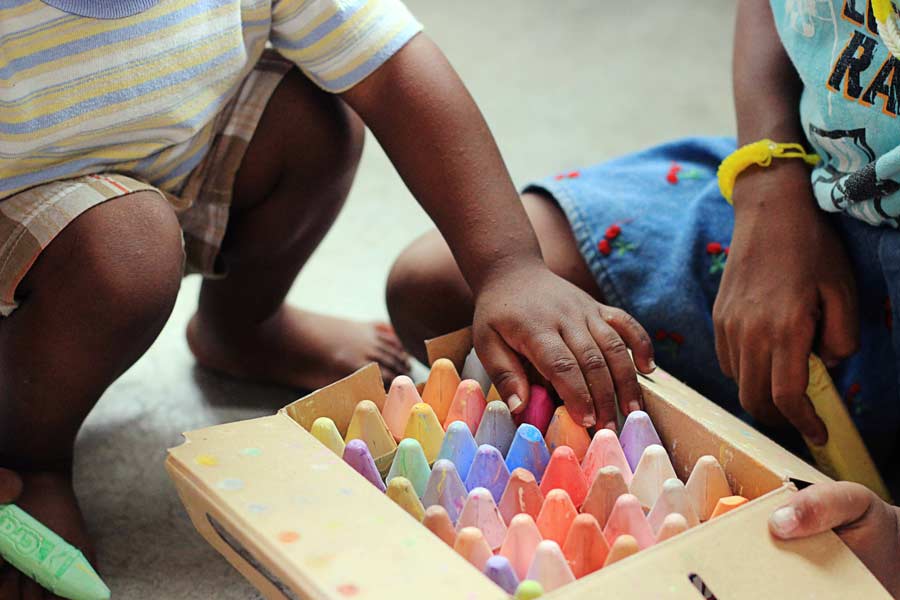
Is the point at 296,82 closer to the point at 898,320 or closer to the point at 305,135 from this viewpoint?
the point at 305,135

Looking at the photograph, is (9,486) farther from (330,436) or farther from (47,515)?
(330,436)

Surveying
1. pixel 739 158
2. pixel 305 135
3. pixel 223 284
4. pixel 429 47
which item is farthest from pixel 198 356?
pixel 739 158

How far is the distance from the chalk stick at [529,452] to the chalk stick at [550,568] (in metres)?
0.11

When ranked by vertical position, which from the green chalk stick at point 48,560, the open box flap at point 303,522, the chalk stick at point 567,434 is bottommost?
the green chalk stick at point 48,560

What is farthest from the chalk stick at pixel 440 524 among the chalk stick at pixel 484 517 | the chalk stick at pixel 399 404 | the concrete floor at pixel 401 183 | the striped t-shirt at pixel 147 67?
the striped t-shirt at pixel 147 67

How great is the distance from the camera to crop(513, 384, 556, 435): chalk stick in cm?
66

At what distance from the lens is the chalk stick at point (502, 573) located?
1.65 feet

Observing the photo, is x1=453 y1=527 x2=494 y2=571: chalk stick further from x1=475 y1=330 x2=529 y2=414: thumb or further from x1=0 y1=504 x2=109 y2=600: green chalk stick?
x1=0 y1=504 x2=109 y2=600: green chalk stick

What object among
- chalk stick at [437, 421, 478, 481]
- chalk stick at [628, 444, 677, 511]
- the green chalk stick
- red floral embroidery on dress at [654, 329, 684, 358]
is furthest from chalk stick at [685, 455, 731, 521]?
the green chalk stick

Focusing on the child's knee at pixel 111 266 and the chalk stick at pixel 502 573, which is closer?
the chalk stick at pixel 502 573

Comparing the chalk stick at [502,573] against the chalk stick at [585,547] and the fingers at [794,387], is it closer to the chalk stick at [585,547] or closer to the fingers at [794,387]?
the chalk stick at [585,547]

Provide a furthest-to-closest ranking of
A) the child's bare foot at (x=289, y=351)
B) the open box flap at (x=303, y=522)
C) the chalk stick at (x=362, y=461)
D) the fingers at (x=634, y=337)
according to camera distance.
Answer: the child's bare foot at (x=289, y=351), the fingers at (x=634, y=337), the chalk stick at (x=362, y=461), the open box flap at (x=303, y=522)

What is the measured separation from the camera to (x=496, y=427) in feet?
2.08

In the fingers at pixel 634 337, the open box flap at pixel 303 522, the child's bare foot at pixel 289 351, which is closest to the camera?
the open box flap at pixel 303 522
